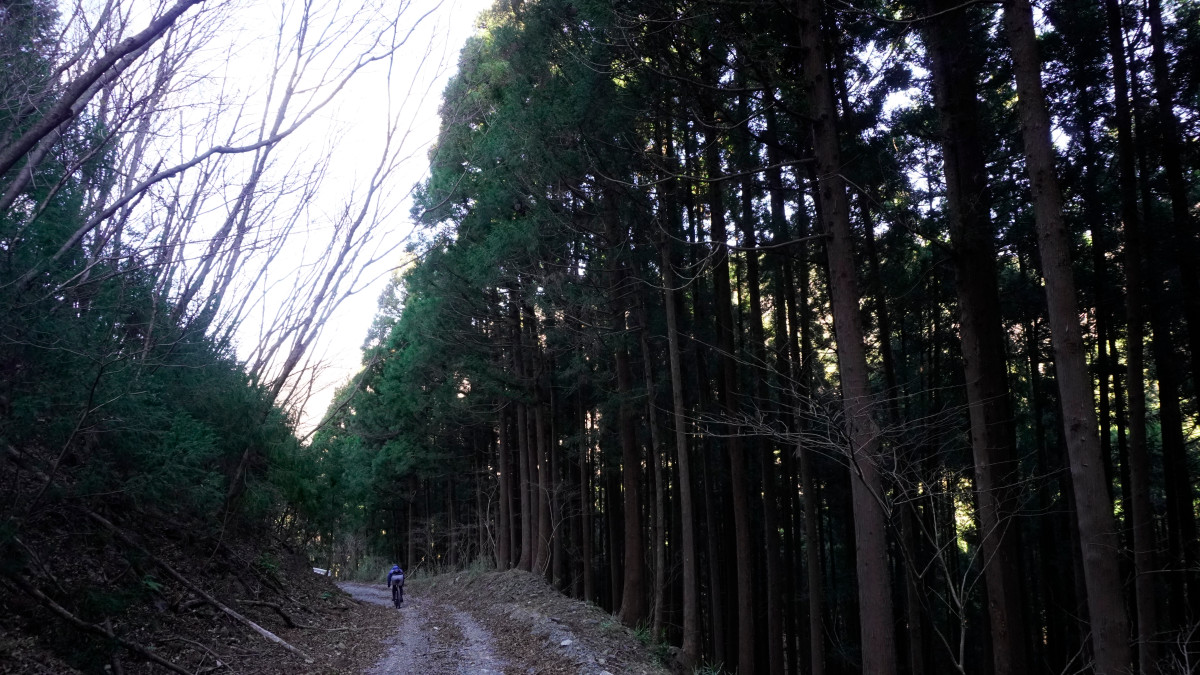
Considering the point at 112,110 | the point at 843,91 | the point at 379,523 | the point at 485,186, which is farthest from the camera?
the point at 379,523

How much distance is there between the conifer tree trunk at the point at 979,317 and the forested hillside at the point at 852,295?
0.05m

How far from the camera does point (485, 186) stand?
703 inches

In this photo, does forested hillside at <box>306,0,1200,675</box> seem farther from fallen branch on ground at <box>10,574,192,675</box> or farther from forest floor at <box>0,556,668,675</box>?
fallen branch on ground at <box>10,574,192,675</box>

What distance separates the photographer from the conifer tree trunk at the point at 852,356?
22.9ft

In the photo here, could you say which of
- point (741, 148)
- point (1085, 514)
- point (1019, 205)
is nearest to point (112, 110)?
point (741, 148)

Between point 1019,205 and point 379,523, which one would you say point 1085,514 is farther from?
point 379,523

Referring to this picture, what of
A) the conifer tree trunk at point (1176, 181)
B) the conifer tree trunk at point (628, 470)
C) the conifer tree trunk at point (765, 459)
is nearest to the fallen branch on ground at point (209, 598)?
the conifer tree trunk at point (628, 470)

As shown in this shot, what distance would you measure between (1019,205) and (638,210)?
6.38 m

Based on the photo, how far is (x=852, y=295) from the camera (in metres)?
7.61

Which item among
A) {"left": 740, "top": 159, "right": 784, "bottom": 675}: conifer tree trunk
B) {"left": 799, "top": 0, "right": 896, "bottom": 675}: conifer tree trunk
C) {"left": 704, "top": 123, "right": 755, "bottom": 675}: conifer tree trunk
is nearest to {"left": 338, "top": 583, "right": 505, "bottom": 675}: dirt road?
{"left": 704, "top": 123, "right": 755, "bottom": 675}: conifer tree trunk

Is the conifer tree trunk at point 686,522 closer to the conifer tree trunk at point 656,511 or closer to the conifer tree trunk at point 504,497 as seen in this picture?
the conifer tree trunk at point 656,511

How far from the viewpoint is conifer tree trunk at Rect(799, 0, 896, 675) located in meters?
6.99

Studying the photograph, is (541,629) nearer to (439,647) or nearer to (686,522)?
(439,647)

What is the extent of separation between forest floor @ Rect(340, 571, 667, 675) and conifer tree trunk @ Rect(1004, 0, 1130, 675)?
233 inches
